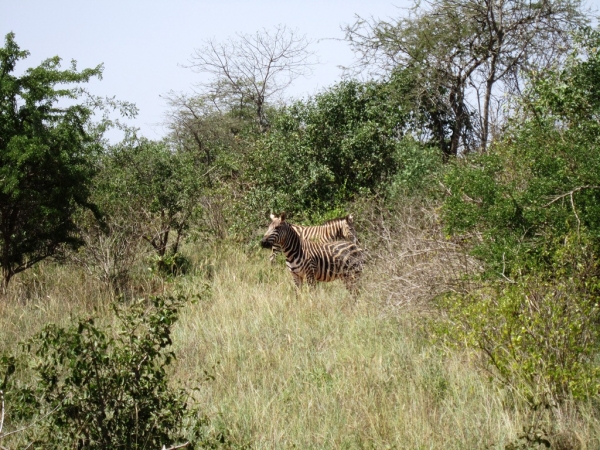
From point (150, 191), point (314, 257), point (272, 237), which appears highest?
point (150, 191)

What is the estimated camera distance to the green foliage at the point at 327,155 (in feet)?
42.8

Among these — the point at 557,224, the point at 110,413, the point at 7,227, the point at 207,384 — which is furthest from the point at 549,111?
the point at 7,227

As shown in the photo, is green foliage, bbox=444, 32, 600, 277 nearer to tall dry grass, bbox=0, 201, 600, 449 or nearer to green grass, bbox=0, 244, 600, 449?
tall dry grass, bbox=0, 201, 600, 449

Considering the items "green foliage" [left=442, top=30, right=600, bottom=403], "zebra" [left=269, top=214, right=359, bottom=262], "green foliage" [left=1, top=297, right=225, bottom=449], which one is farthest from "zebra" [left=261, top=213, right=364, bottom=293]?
"green foliage" [left=1, top=297, right=225, bottom=449]

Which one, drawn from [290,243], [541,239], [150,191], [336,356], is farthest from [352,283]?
[150,191]

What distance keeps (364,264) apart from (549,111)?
9.63 feet

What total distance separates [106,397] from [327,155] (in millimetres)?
8851

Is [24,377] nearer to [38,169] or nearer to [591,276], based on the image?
[38,169]

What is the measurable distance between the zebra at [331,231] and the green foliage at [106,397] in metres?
5.83

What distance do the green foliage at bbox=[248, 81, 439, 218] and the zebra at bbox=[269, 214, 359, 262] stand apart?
1.25 meters

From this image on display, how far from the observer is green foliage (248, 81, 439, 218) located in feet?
42.8

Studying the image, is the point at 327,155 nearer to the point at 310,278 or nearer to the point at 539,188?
the point at 310,278

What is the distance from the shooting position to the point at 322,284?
1038cm

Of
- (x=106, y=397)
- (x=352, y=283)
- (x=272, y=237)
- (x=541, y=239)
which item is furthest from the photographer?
(x=272, y=237)
